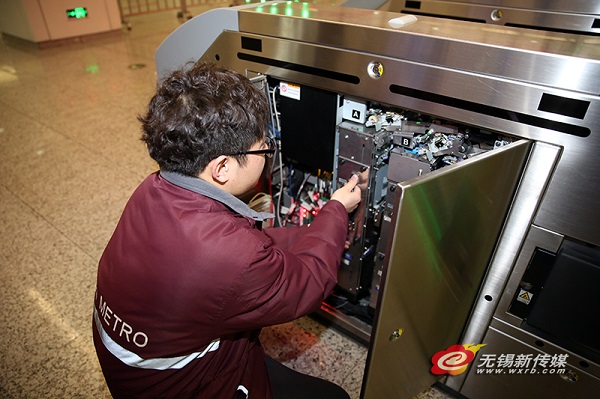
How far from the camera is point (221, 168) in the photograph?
2.98 feet

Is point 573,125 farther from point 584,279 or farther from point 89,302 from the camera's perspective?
point 89,302

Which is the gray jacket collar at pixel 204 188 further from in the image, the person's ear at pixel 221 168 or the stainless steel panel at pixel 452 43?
the stainless steel panel at pixel 452 43

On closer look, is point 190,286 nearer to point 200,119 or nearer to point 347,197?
point 200,119

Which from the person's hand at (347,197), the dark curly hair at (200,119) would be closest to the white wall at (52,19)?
the dark curly hair at (200,119)

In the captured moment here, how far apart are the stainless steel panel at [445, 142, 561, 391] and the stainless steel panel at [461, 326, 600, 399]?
58 mm

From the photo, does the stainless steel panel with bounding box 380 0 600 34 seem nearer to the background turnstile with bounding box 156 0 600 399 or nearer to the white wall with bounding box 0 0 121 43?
the background turnstile with bounding box 156 0 600 399

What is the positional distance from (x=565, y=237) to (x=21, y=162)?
3202mm

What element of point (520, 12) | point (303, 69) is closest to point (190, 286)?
point (303, 69)

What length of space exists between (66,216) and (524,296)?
7.69 feet

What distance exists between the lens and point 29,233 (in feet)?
7.40

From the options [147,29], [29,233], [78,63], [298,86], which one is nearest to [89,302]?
[29,233]

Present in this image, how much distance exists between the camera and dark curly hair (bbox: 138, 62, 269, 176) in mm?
855

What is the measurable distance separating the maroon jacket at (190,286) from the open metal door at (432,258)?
0.60 ft

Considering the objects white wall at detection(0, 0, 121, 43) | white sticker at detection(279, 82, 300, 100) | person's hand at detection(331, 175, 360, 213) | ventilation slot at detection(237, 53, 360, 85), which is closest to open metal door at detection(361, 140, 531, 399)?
person's hand at detection(331, 175, 360, 213)
